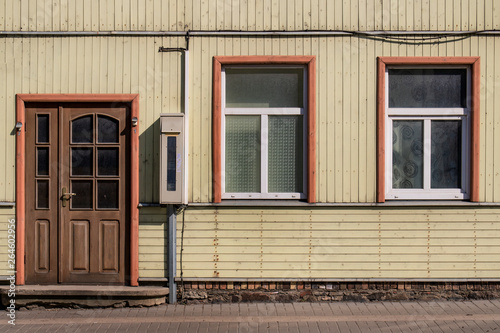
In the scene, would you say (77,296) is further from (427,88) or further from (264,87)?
(427,88)

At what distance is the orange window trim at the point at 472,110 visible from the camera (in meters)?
7.49

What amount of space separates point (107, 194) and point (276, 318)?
267cm

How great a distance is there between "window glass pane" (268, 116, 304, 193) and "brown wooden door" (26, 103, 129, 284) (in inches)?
74.9

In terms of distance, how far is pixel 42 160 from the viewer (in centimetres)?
761

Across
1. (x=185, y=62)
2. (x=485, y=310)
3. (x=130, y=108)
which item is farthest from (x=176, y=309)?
(x=485, y=310)

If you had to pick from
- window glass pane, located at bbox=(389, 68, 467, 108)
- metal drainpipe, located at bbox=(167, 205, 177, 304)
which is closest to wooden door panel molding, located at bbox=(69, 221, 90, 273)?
metal drainpipe, located at bbox=(167, 205, 177, 304)

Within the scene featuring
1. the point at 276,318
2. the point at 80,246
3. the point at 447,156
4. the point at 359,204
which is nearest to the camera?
the point at 276,318

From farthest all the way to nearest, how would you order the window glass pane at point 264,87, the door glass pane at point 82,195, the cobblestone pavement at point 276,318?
the window glass pane at point 264,87 → the door glass pane at point 82,195 → the cobblestone pavement at point 276,318

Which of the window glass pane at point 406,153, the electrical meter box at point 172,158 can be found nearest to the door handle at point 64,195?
the electrical meter box at point 172,158

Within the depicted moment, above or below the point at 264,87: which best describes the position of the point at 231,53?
above

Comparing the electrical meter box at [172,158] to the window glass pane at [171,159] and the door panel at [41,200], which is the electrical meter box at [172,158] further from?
the door panel at [41,200]

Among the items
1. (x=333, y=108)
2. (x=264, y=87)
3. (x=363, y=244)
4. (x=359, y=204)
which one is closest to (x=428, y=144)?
(x=359, y=204)

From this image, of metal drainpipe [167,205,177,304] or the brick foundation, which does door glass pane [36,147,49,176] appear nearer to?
metal drainpipe [167,205,177,304]

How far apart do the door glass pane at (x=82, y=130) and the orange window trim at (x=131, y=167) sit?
10.7 inches
